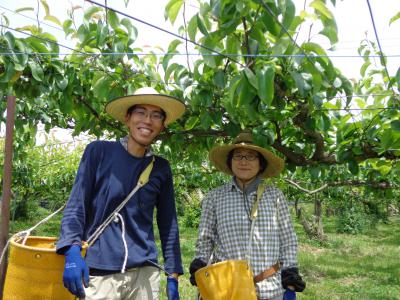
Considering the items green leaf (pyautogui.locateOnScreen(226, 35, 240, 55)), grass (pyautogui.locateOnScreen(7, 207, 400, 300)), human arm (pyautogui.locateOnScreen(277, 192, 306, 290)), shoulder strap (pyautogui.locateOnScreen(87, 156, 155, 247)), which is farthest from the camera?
grass (pyautogui.locateOnScreen(7, 207, 400, 300))

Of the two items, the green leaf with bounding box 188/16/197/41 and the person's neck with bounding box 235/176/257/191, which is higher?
the green leaf with bounding box 188/16/197/41

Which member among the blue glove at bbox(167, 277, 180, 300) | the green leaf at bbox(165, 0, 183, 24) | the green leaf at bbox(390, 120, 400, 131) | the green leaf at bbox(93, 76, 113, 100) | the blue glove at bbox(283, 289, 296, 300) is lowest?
the blue glove at bbox(283, 289, 296, 300)

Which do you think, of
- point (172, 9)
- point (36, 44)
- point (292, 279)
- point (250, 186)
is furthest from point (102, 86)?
point (292, 279)

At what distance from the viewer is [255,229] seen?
6.00ft

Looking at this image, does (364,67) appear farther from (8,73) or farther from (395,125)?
(8,73)

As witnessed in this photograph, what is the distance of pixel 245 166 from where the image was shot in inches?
76.5

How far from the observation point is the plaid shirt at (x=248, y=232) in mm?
1812

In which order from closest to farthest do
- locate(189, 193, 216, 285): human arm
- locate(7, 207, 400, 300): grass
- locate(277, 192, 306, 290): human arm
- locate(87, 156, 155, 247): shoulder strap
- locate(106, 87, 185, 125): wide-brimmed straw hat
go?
locate(87, 156, 155, 247): shoulder strap < locate(106, 87, 185, 125): wide-brimmed straw hat < locate(277, 192, 306, 290): human arm < locate(189, 193, 216, 285): human arm < locate(7, 207, 400, 300): grass

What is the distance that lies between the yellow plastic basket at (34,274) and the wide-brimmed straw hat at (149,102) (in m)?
0.56

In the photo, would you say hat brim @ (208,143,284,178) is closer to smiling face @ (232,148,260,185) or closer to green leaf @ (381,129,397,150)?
smiling face @ (232,148,260,185)

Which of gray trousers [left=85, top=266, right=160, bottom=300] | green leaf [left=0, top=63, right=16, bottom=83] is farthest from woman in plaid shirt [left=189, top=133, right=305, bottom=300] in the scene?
green leaf [left=0, top=63, right=16, bottom=83]

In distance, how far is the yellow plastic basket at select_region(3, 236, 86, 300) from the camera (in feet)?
5.03

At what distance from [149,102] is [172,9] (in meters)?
0.41

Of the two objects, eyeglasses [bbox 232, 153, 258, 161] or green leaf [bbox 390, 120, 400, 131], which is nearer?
green leaf [bbox 390, 120, 400, 131]
